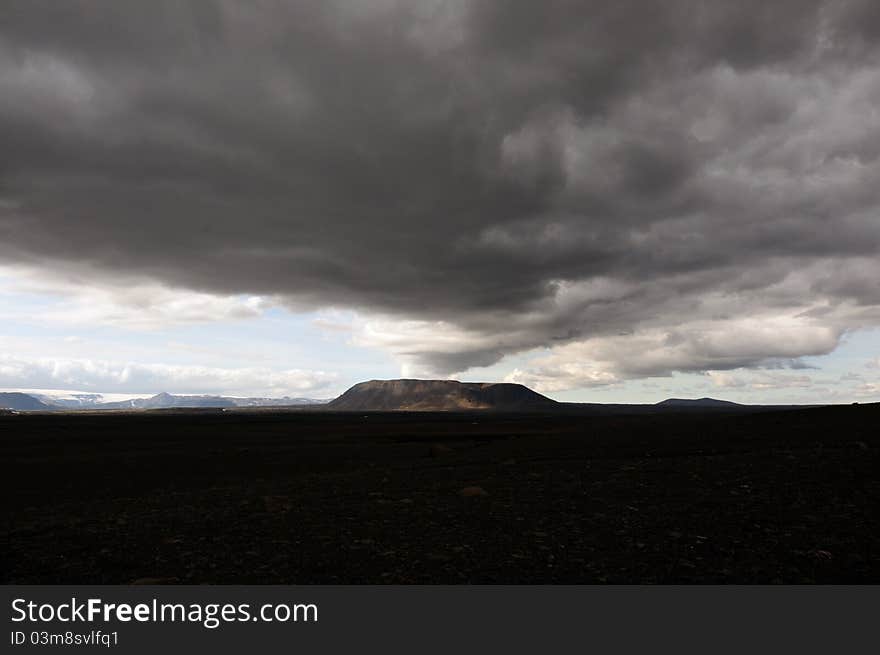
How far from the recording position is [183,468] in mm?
33125

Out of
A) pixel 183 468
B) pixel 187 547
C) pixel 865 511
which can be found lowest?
pixel 183 468

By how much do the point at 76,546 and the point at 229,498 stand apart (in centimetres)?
570

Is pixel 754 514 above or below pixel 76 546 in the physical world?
above

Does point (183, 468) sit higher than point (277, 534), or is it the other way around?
point (277, 534)
